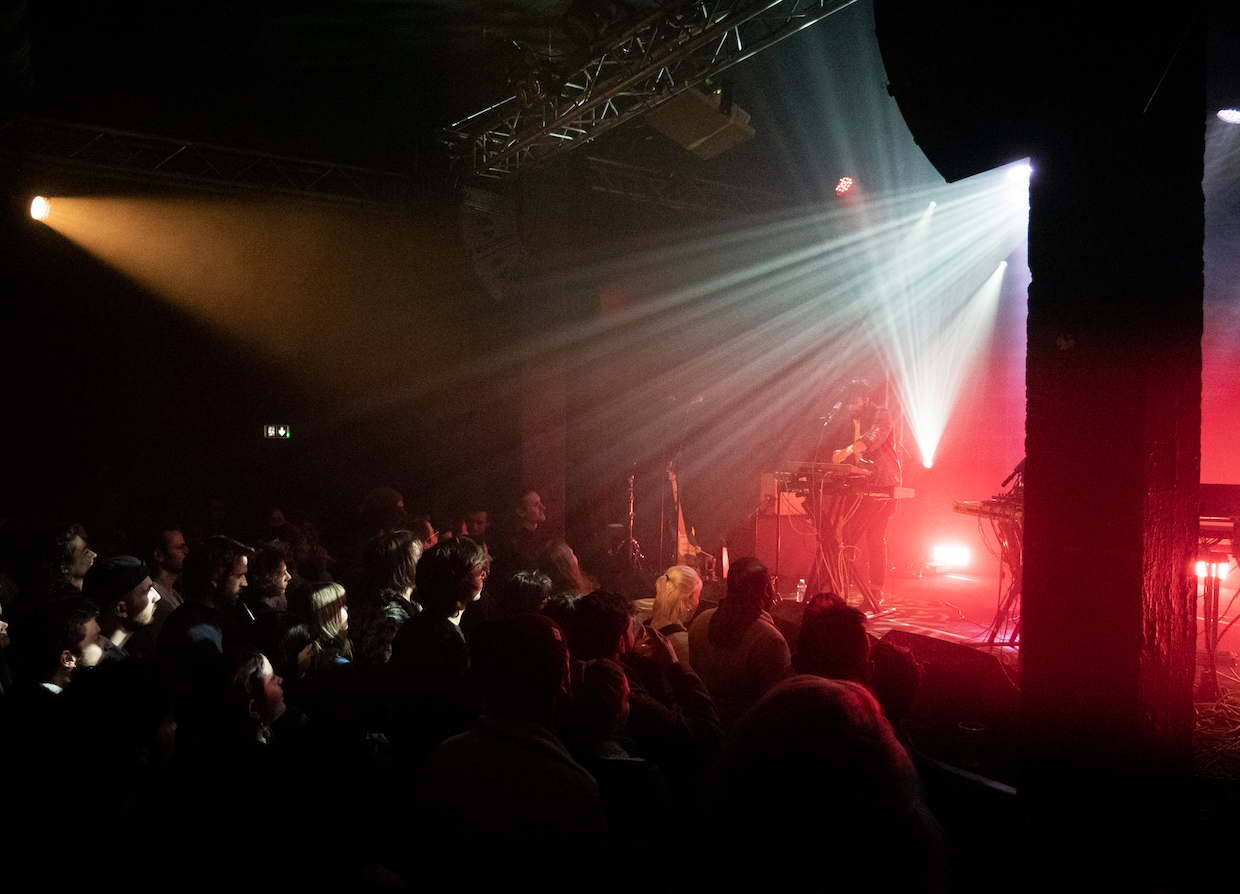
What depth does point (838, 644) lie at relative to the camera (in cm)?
230

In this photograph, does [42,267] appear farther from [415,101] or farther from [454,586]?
[454,586]

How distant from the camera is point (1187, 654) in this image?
76.9 inches

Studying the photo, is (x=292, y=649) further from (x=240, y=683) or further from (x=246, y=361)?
(x=246, y=361)

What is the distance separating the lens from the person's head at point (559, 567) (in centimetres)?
472

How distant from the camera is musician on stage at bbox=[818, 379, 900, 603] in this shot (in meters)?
7.60

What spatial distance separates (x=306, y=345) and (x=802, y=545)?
6798mm

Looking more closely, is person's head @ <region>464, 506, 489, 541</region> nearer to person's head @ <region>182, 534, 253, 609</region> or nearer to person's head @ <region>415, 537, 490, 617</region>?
person's head @ <region>182, 534, 253, 609</region>

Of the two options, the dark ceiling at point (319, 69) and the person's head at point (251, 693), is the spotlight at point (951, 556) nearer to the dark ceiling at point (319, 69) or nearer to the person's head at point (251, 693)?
the dark ceiling at point (319, 69)

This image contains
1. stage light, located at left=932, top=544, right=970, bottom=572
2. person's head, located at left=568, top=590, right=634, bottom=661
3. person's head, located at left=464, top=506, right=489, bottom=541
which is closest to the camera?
person's head, located at left=568, top=590, right=634, bottom=661

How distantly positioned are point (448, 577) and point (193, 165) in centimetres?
762

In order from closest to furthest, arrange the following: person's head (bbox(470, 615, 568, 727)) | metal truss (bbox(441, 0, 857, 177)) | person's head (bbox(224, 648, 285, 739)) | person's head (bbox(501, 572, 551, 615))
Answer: person's head (bbox(470, 615, 568, 727)), person's head (bbox(224, 648, 285, 739)), person's head (bbox(501, 572, 551, 615)), metal truss (bbox(441, 0, 857, 177))

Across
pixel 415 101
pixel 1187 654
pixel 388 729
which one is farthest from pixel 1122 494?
pixel 415 101

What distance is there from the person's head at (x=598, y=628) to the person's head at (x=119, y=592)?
2.28m

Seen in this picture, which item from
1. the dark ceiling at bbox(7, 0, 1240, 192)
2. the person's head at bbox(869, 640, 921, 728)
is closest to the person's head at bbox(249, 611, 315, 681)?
the person's head at bbox(869, 640, 921, 728)
